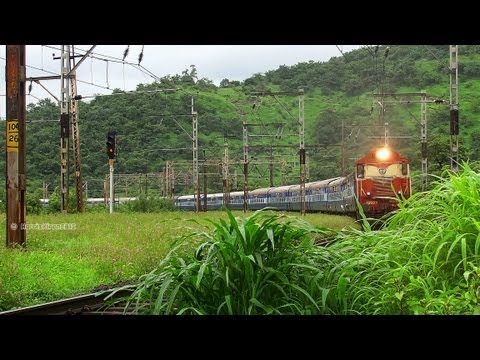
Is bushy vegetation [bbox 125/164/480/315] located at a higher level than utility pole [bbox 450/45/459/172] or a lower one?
lower

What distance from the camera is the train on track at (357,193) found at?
421 cm

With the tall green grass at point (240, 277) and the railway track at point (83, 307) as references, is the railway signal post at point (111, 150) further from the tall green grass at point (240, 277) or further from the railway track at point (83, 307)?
the tall green grass at point (240, 277)

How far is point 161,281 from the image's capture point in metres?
3.49

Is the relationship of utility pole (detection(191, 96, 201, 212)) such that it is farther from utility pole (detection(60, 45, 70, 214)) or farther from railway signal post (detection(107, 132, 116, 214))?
utility pole (detection(60, 45, 70, 214))

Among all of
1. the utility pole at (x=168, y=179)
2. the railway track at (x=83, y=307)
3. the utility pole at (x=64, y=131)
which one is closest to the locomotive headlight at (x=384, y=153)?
the utility pole at (x=168, y=179)

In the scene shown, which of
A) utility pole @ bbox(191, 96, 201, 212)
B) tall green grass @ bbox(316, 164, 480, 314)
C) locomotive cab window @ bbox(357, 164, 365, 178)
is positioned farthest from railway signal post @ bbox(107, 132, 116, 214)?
locomotive cab window @ bbox(357, 164, 365, 178)

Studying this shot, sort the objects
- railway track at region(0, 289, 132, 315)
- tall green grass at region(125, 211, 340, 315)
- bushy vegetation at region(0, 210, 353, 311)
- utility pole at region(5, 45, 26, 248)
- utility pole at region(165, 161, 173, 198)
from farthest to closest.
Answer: utility pole at region(165, 161, 173, 198), utility pole at region(5, 45, 26, 248), bushy vegetation at region(0, 210, 353, 311), railway track at region(0, 289, 132, 315), tall green grass at region(125, 211, 340, 315)

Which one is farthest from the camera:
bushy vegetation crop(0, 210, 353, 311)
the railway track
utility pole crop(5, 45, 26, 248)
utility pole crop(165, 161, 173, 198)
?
utility pole crop(165, 161, 173, 198)

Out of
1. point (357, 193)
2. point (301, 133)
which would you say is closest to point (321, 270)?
point (357, 193)

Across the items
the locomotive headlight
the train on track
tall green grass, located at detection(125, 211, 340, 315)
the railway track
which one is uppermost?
the locomotive headlight

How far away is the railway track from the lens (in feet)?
11.4

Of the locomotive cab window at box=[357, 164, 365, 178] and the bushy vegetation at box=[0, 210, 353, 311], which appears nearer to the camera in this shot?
the bushy vegetation at box=[0, 210, 353, 311]

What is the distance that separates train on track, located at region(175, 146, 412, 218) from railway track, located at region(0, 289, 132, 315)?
30.6 inches
